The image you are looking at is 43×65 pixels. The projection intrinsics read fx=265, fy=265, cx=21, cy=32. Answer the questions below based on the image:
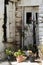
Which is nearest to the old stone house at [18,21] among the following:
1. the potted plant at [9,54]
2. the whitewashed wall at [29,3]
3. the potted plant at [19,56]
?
the whitewashed wall at [29,3]

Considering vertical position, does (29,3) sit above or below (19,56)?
above

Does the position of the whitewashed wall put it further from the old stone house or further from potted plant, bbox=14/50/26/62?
potted plant, bbox=14/50/26/62

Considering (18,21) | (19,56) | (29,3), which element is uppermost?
(29,3)

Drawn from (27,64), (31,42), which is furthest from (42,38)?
(27,64)

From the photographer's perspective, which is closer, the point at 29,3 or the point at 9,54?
the point at 9,54

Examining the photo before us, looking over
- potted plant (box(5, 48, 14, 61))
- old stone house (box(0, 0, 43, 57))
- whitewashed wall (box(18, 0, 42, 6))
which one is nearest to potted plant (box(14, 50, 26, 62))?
potted plant (box(5, 48, 14, 61))

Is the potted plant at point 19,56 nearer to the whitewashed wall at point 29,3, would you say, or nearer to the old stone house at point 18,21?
the old stone house at point 18,21

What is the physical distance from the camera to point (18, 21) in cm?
990

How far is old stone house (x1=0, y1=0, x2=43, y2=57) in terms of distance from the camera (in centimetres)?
973

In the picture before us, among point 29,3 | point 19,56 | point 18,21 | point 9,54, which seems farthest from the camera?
point 18,21

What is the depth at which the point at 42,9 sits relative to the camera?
952 cm

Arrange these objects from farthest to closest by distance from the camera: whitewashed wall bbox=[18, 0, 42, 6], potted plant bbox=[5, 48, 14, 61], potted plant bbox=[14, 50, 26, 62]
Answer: whitewashed wall bbox=[18, 0, 42, 6], potted plant bbox=[5, 48, 14, 61], potted plant bbox=[14, 50, 26, 62]

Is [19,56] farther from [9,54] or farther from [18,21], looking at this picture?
[18,21]

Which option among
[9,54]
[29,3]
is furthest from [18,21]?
[9,54]
